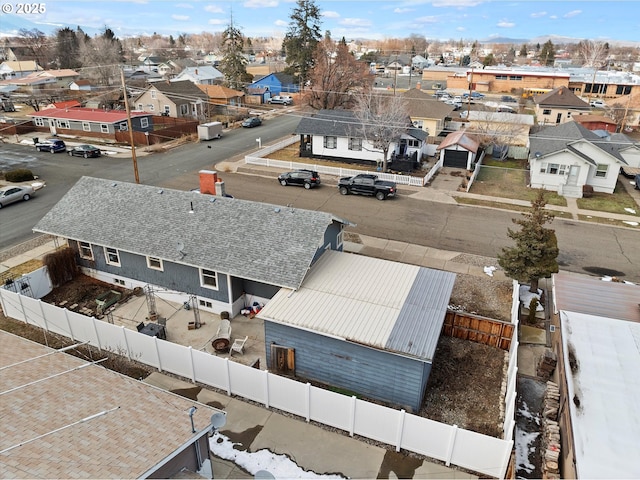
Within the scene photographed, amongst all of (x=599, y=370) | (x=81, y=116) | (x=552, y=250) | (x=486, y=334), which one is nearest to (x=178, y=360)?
(x=486, y=334)

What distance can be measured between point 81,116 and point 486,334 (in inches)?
2139

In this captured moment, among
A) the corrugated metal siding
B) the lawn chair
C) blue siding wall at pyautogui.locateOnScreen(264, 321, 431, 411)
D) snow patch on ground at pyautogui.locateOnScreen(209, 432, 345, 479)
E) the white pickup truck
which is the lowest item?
snow patch on ground at pyautogui.locateOnScreen(209, 432, 345, 479)

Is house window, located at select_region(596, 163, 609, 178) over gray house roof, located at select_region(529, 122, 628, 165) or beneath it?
beneath

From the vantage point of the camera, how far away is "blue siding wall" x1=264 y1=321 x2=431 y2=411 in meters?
14.4

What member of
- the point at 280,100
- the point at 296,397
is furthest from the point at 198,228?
the point at 280,100

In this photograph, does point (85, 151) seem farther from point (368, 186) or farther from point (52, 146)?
point (368, 186)

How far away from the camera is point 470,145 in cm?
4278

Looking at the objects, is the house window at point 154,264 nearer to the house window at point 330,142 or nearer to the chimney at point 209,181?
the chimney at point 209,181

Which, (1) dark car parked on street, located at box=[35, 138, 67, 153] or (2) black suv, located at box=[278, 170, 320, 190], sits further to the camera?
(1) dark car parked on street, located at box=[35, 138, 67, 153]

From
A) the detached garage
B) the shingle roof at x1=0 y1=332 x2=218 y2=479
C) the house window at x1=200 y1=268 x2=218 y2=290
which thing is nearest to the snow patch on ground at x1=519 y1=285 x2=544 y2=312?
the house window at x1=200 y1=268 x2=218 y2=290

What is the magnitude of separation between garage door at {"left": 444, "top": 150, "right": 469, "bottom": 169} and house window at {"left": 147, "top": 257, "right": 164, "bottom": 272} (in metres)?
31.7

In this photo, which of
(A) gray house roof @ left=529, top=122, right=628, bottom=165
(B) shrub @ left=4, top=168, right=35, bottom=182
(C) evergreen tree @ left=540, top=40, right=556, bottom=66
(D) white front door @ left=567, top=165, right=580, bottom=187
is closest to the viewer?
(D) white front door @ left=567, top=165, right=580, bottom=187

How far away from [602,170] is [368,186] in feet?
64.8

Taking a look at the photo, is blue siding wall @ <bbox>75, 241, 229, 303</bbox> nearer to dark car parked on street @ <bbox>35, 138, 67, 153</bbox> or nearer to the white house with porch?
the white house with porch
